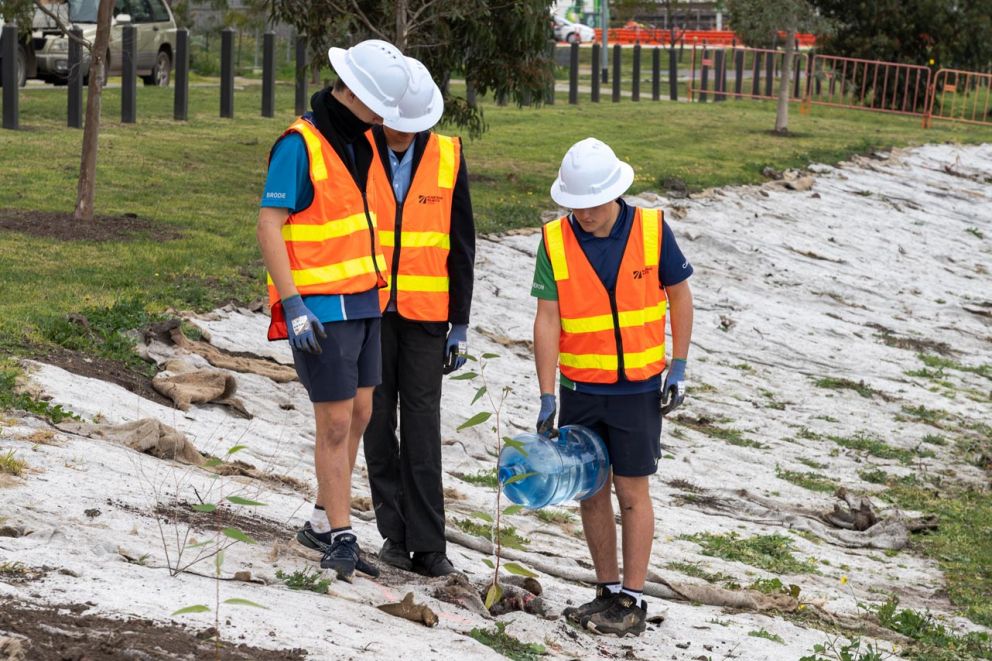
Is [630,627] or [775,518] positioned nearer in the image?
[630,627]

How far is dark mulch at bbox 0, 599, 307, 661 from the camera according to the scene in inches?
170

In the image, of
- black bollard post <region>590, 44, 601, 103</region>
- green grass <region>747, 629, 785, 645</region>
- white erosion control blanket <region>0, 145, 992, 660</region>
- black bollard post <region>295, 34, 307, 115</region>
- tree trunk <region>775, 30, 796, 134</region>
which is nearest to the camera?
white erosion control blanket <region>0, 145, 992, 660</region>

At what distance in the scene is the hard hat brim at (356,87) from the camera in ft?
18.2

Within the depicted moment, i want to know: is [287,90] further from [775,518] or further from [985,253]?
[775,518]

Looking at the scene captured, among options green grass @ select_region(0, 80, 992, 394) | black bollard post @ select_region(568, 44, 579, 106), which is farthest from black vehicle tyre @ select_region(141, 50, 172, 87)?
black bollard post @ select_region(568, 44, 579, 106)

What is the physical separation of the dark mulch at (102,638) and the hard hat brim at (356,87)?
2.06 meters

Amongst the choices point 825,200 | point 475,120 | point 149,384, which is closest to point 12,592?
point 149,384

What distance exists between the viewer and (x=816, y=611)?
7.00 meters

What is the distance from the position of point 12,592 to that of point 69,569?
0.35m

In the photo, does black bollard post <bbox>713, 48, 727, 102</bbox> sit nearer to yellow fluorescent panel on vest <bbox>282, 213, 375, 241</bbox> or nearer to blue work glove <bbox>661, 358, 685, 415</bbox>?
blue work glove <bbox>661, 358, 685, 415</bbox>

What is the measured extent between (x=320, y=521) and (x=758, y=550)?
3284 mm

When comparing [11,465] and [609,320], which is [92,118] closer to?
[11,465]

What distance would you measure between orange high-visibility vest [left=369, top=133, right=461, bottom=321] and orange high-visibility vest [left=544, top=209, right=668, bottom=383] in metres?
0.46

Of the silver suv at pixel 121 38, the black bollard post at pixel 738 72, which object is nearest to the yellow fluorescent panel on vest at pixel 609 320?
the silver suv at pixel 121 38
